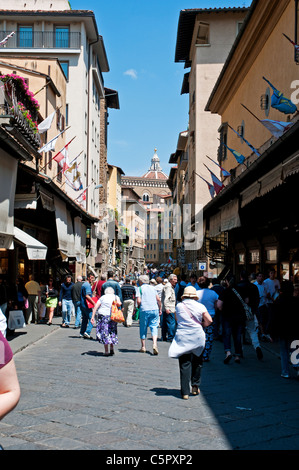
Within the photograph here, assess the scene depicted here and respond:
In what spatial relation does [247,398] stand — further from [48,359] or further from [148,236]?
[148,236]

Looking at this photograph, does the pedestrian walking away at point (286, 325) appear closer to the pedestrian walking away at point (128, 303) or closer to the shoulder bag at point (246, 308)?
the shoulder bag at point (246, 308)

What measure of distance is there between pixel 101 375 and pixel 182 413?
2910 millimetres

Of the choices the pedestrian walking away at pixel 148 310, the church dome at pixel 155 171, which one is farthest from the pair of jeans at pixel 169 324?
the church dome at pixel 155 171

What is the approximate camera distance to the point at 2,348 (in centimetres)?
263

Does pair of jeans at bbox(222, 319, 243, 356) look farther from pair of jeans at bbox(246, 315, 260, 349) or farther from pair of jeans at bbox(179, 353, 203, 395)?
pair of jeans at bbox(179, 353, 203, 395)

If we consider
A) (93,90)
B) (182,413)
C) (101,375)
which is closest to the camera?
(182,413)

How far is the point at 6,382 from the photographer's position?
2.61 metres

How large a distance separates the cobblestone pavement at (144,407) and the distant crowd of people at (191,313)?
46 cm

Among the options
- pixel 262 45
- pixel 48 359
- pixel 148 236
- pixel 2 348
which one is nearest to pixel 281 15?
pixel 262 45

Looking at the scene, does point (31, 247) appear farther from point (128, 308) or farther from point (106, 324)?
point (128, 308)

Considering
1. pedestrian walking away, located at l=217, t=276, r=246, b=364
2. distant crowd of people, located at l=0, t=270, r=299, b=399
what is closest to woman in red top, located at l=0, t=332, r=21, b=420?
distant crowd of people, located at l=0, t=270, r=299, b=399

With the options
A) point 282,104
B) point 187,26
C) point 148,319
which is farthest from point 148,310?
point 187,26

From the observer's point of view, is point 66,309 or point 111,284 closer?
point 111,284

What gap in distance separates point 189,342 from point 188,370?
0.39m
